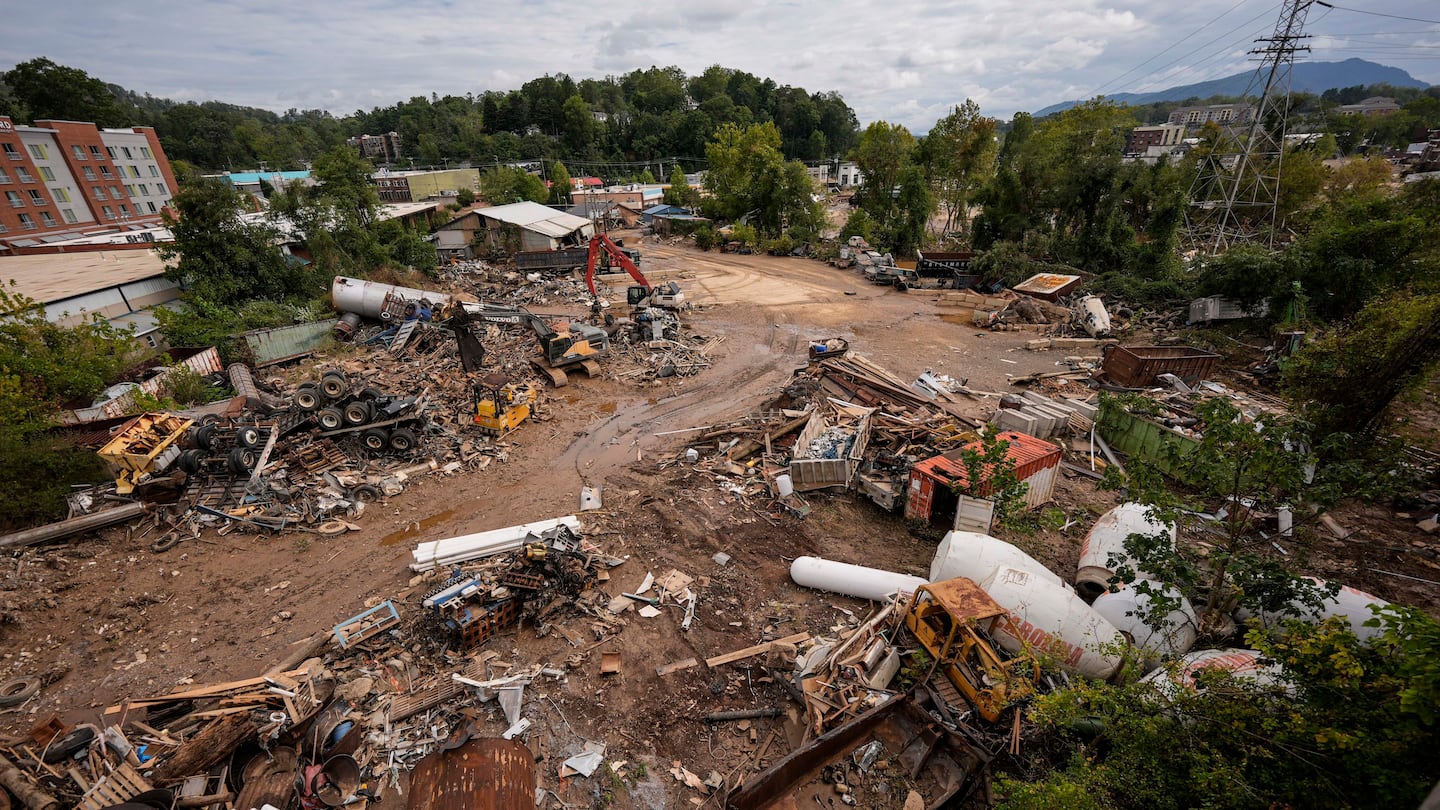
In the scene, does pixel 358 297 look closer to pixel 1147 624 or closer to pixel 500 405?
pixel 500 405

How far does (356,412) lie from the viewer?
41.6 ft

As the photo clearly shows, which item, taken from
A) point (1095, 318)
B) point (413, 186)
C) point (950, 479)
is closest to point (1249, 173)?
point (1095, 318)

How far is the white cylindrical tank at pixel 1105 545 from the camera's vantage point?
793 centimetres

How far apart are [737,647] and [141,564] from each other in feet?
38.0

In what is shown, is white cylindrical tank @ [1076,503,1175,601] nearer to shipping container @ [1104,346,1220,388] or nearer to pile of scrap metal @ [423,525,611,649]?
pile of scrap metal @ [423,525,611,649]

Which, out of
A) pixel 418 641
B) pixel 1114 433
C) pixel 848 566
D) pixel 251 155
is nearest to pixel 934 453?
pixel 848 566

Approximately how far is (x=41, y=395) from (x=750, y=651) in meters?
18.5

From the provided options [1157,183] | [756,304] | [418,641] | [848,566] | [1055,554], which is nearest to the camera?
[418,641]

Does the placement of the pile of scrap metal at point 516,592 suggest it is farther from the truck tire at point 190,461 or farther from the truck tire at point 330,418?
the truck tire at point 190,461

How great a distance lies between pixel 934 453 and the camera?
1163cm

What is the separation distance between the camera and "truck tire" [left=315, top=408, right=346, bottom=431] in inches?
498

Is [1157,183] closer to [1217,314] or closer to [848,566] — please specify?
[1217,314]

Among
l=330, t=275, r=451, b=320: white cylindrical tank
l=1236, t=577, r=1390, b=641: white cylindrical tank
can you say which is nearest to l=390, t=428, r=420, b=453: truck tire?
l=330, t=275, r=451, b=320: white cylindrical tank

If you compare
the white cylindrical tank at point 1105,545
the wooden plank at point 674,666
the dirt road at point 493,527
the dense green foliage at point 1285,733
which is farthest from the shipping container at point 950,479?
the wooden plank at point 674,666
